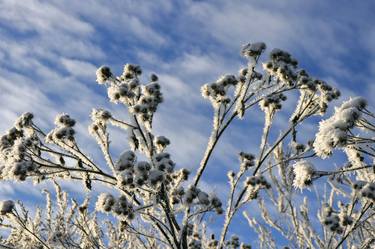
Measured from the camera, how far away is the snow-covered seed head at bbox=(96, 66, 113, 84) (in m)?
6.56

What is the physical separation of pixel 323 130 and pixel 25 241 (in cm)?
1001

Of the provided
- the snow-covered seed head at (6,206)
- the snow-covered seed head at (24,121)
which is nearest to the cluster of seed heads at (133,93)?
the snow-covered seed head at (24,121)

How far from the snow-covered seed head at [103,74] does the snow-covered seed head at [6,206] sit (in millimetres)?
2041

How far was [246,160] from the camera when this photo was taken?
271 inches

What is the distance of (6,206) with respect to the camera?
648 cm

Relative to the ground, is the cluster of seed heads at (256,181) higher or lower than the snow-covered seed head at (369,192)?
higher

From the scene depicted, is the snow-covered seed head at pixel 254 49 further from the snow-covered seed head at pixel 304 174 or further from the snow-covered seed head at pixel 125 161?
the snow-covered seed head at pixel 304 174

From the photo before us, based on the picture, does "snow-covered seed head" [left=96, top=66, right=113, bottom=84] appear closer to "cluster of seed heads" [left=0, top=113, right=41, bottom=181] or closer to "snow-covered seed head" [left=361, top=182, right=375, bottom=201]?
"cluster of seed heads" [left=0, top=113, right=41, bottom=181]

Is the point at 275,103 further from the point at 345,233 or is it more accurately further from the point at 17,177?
the point at 17,177

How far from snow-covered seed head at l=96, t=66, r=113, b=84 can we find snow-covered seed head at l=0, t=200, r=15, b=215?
2041 mm

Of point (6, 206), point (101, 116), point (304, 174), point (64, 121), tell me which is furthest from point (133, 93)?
point (304, 174)

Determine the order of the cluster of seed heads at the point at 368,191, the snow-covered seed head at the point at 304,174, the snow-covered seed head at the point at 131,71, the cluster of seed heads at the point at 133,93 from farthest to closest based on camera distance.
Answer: the snow-covered seed head at the point at 131,71 < the cluster of seed heads at the point at 133,93 < the cluster of seed heads at the point at 368,191 < the snow-covered seed head at the point at 304,174

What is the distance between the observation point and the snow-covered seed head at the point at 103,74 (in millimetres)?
6557

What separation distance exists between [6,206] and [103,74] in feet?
7.24
